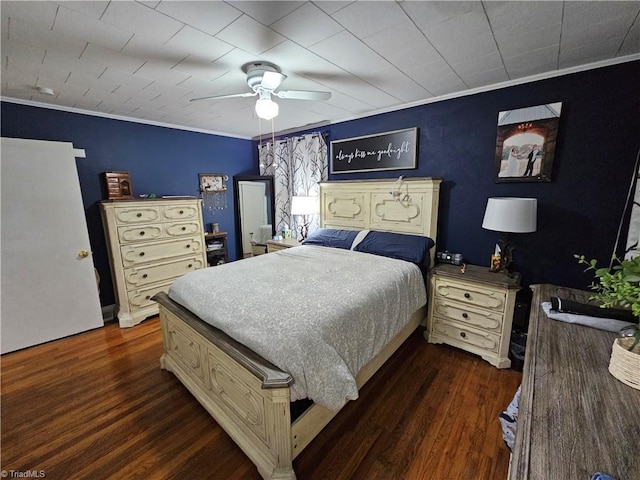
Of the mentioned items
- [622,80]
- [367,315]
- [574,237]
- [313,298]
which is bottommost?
[367,315]

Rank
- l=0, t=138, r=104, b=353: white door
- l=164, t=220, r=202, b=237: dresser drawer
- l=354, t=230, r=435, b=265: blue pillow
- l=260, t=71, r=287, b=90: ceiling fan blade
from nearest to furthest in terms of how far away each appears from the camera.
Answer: l=260, t=71, r=287, b=90: ceiling fan blade → l=0, t=138, r=104, b=353: white door → l=354, t=230, r=435, b=265: blue pillow → l=164, t=220, r=202, b=237: dresser drawer

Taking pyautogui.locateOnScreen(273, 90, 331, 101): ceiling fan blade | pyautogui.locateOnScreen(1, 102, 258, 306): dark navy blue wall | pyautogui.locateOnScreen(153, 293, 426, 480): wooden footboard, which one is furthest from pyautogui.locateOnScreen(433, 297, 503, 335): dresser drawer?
pyautogui.locateOnScreen(1, 102, 258, 306): dark navy blue wall

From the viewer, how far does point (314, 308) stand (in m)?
1.58

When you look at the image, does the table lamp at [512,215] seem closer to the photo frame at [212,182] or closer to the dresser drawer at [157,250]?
the dresser drawer at [157,250]

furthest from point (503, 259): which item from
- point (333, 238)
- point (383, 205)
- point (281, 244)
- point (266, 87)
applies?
point (281, 244)

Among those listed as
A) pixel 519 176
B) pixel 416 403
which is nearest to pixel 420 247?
pixel 519 176

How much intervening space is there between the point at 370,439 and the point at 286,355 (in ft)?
2.89

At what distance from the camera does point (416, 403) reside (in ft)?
6.21

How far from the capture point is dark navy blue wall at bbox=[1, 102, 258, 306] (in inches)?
107

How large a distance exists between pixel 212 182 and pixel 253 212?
2.66ft

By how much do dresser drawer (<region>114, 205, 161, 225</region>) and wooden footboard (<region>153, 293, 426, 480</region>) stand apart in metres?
1.49

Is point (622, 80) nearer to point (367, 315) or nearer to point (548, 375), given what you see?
point (548, 375)

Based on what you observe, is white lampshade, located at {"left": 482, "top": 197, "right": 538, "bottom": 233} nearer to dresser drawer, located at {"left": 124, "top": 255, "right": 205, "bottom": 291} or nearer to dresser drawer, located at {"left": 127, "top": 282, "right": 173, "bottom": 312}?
dresser drawer, located at {"left": 124, "top": 255, "right": 205, "bottom": 291}

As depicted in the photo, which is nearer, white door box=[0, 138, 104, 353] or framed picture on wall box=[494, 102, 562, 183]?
framed picture on wall box=[494, 102, 562, 183]
